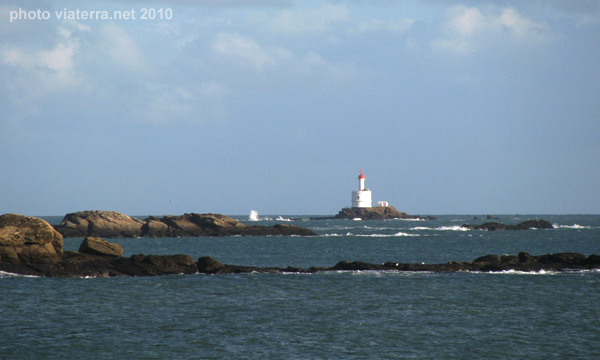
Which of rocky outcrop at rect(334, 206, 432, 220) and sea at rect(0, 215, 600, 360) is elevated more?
rocky outcrop at rect(334, 206, 432, 220)

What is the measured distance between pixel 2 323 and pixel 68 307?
3.41 m

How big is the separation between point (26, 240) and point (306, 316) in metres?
18.9

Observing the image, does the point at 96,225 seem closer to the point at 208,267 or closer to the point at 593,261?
the point at 208,267

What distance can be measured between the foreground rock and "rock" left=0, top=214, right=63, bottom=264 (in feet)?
152

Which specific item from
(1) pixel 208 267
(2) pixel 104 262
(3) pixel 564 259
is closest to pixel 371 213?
(3) pixel 564 259

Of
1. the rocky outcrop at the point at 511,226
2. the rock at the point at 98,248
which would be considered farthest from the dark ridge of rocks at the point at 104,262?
the rocky outcrop at the point at 511,226

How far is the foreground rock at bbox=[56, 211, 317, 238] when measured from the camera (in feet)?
271

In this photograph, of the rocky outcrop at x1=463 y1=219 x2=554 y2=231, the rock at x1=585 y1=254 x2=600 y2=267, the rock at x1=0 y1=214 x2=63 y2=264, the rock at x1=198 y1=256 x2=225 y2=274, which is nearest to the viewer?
the rock at x1=0 y1=214 x2=63 y2=264

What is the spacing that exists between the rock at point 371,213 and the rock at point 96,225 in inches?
3401

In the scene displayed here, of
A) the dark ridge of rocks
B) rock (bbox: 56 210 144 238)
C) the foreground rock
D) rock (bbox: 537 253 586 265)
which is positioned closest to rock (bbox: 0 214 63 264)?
the dark ridge of rocks

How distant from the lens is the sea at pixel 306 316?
19906 millimetres

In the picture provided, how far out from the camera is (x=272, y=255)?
55.6m

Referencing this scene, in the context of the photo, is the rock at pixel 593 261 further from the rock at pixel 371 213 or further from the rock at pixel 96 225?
the rock at pixel 371 213

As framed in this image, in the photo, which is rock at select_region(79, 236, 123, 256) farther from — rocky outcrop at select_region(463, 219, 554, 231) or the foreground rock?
rocky outcrop at select_region(463, 219, 554, 231)
